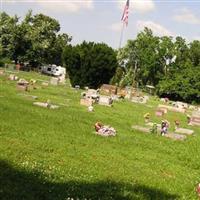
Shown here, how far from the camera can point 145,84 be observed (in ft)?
372

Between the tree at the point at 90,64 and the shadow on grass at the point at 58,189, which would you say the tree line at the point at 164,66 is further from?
the shadow on grass at the point at 58,189

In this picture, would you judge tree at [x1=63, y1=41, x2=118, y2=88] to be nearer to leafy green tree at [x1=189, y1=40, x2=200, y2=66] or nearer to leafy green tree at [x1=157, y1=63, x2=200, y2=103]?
leafy green tree at [x1=157, y1=63, x2=200, y2=103]

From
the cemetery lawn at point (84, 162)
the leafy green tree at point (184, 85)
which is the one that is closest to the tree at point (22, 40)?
the leafy green tree at point (184, 85)

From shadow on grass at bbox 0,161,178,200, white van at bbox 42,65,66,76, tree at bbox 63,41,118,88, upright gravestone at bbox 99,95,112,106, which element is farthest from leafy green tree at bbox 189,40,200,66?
shadow on grass at bbox 0,161,178,200

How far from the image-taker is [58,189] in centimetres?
1203

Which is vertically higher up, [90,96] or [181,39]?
[181,39]

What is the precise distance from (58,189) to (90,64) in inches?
2213

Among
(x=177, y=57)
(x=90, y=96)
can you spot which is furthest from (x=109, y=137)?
(x=177, y=57)

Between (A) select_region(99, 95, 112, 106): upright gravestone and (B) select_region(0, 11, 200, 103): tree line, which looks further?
(B) select_region(0, 11, 200, 103): tree line

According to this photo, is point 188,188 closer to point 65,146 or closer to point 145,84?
point 65,146

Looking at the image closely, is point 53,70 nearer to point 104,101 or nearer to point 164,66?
point 164,66

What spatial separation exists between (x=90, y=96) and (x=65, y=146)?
84.6 feet

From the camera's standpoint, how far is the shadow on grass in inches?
445

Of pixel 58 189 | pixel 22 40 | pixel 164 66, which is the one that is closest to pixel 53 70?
pixel 22 40
